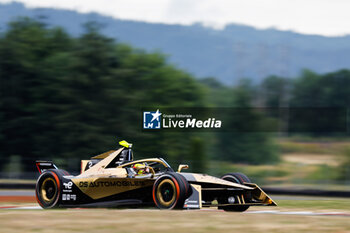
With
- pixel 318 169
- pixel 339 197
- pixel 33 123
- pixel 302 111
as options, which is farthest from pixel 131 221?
pixel 302 111

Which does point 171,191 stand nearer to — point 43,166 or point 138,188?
point 138,188

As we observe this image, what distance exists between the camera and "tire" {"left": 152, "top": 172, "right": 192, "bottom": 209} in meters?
11.7

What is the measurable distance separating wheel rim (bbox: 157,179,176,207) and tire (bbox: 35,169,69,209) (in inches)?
107

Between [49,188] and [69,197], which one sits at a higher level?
[49,188]

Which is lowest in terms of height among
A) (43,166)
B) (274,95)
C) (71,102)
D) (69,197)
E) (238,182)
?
(69,197)

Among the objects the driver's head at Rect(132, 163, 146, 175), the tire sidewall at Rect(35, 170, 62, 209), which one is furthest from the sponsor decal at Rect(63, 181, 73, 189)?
the driver's head at Rect(132, 163, 146, 175)

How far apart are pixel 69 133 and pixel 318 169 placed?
19.5 metres

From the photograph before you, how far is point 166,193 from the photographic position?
1209 centimetres

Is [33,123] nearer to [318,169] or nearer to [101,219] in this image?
[318,169]

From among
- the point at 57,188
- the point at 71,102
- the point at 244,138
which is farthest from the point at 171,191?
the point at 244,138

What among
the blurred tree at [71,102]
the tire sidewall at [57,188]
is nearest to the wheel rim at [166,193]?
the tire sidewall at [57,188]

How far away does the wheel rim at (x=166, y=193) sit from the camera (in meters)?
11.9

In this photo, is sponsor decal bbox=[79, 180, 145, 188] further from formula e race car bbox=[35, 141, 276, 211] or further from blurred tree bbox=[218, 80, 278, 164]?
blurred tree bbox=[218, 80, 278, 164]

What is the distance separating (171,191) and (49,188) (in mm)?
3461
